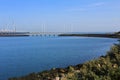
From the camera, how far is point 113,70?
28.6 feet

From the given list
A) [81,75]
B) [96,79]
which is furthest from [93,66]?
[96,79]

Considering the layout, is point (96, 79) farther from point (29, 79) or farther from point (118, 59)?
point (29, 79)

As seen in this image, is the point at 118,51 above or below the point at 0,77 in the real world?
above

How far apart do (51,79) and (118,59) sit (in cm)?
527

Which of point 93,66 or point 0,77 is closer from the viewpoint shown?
point 93,66

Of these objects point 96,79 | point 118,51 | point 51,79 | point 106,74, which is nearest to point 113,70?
point 106,74

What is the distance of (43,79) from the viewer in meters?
15.9

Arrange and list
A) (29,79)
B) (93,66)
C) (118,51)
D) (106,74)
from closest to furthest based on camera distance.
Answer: (106,74) < (93,66) < (118,51) < (29,79)

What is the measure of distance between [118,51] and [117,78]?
4230 mm

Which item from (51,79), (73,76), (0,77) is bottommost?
(0,77)

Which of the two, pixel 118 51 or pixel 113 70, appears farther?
pixel 118 51

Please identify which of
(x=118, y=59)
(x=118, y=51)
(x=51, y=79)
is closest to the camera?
(x=118, y=59)

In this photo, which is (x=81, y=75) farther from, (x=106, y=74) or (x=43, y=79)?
(x=43, y=79)

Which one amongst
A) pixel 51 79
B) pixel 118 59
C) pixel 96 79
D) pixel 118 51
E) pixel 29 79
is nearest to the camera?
pixel 96 79
